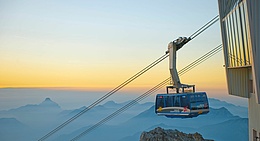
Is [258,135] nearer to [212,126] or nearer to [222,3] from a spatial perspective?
[222,3]

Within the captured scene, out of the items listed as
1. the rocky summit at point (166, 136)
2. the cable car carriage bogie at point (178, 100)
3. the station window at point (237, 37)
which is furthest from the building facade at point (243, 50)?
the rocky summit at point (166, 136)

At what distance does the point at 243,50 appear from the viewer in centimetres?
1201

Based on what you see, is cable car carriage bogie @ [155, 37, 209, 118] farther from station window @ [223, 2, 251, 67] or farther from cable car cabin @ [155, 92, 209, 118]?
station window @ [223, 2, 251, 67]

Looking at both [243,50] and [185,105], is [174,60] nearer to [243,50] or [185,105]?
[185,105]

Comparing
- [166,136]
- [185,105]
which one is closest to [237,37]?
[185,105]

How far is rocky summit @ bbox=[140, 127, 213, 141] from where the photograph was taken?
2628 cm

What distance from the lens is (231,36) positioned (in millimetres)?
13789

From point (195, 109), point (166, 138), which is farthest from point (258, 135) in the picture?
point (166, 138)

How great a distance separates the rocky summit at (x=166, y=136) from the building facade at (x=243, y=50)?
11.8 m

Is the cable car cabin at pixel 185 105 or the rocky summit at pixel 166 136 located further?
the rocky summit at pixel 166 136

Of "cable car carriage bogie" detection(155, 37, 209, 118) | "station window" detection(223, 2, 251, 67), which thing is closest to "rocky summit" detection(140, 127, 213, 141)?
"cable car carriage bogie" detection(155, 37, 209, 118)

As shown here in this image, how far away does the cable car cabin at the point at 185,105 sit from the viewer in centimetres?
1370

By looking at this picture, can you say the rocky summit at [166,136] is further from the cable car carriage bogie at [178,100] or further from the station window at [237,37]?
the station window at [237,37]

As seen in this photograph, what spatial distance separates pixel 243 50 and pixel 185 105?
3309 millimetres
